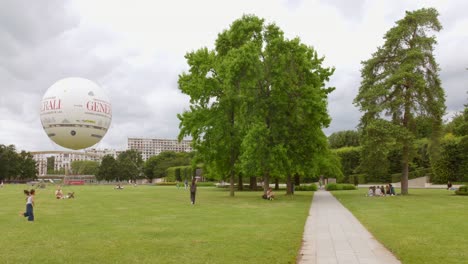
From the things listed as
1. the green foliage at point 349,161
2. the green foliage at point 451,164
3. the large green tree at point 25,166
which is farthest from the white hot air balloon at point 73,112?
the large green tree at point 25,166

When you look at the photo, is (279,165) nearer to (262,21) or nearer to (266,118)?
(266,118)

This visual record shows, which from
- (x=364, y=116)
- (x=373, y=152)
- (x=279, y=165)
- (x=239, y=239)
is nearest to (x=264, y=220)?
(x=239, y=239)

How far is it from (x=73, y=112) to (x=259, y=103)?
18.5 meters

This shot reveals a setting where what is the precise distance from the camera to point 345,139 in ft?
371

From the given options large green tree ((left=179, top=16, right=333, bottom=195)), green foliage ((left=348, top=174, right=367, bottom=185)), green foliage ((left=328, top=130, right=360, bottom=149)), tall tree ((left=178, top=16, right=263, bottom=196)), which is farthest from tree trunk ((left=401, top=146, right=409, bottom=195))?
green foliage ((left=328, top=130, right=360, bottom=149))

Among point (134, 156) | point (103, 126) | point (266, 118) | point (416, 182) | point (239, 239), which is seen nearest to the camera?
point (239, 239)

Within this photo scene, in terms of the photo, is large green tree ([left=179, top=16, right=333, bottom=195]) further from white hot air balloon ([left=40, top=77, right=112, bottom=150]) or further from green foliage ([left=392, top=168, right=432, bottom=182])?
green foliage ([left=392, top=168, right=432, bottom=182])

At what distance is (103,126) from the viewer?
44.5 metres

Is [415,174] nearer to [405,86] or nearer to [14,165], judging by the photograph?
[405,86]

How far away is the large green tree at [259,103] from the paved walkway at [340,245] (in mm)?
16449

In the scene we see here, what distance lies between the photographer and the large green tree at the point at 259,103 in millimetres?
34969

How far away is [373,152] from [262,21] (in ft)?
54.0

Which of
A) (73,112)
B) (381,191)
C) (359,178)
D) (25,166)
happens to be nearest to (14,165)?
(25,166)

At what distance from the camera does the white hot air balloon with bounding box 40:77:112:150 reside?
4069 centimetres
